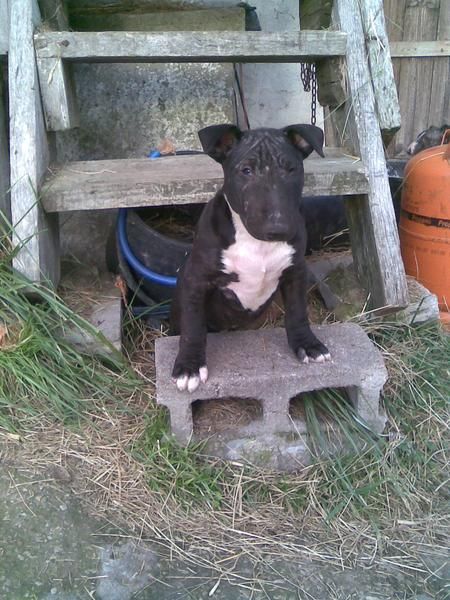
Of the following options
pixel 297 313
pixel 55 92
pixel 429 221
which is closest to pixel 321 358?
pixel 297 313

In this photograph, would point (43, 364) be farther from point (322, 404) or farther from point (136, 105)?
point (136, 105)

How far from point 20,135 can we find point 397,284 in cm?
179

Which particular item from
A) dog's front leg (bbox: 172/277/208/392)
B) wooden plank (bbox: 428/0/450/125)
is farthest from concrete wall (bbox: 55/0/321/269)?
wooden plank (bbox: 428/0/450/125)

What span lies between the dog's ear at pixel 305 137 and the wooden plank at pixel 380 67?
0.67 metres

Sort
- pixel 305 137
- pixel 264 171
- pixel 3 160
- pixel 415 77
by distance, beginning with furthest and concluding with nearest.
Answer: pixel 415 77 < pixel 3 160 < pixel 305 137 < pixel 264 171

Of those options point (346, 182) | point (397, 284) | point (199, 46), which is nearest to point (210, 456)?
point (397, 284)

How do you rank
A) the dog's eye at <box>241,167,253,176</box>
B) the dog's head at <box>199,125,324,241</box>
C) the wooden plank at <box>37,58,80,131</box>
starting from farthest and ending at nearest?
1. the wooden plank at <box>37,58,80,131</box>
2. the dog's eye at <box>241,167,253,176</box>
3. the dog's head at <box>199,125,324,241</box>

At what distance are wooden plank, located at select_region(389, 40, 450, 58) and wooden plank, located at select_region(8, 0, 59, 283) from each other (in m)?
3.43

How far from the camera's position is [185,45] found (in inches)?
107

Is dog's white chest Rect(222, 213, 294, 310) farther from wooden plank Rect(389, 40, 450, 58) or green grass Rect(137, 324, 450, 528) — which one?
wooden plank Rect(389, 40, 450, 58)

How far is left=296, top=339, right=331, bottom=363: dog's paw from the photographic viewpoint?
8.02ft

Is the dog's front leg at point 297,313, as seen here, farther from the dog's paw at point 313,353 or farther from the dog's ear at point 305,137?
the dog's ear at point 305,137

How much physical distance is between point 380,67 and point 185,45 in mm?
907

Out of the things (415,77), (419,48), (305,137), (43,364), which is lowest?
(43,364)
